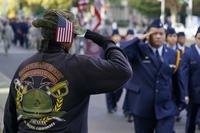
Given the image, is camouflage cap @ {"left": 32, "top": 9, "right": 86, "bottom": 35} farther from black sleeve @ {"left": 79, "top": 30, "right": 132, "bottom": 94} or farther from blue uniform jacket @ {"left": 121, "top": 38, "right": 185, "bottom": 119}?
blue uniform jacket @ {"left": 121, "top": 38, "right": 185, "bottom": 119}

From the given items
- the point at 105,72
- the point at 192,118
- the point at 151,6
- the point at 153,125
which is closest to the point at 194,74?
the point at 192,118

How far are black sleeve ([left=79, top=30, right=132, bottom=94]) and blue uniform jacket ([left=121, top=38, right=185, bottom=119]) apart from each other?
3.08 m

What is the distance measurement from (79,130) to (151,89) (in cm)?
319

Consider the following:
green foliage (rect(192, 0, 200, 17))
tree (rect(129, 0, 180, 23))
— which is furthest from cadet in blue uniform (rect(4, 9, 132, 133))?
green foliage (rect(192, 0, 200, 17))

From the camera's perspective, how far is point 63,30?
325cm

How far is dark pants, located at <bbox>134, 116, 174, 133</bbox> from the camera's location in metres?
6.43

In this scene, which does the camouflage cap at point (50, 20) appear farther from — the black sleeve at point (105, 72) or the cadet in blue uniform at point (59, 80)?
the black sleeve at point (105, 72)

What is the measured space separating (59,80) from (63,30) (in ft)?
0.95

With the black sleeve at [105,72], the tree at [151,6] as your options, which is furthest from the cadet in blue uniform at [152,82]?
the tree at [151,6]

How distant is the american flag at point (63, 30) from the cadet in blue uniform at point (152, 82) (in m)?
3.14

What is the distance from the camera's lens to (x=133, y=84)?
258 inches

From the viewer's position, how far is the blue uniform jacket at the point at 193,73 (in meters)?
8.13

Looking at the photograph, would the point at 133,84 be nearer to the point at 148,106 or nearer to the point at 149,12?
the point at 148,106

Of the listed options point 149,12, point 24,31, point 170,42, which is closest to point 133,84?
point 170,42
